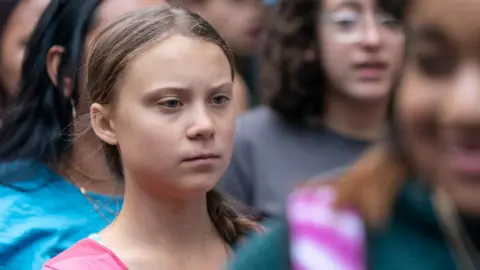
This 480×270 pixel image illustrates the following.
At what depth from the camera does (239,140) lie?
2537mm

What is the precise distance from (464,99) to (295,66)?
1793 millimetres

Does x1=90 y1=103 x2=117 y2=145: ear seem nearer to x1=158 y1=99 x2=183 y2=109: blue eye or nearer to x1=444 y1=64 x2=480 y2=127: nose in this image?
x1=158 y1=99 x2=183 y2=109: blue eye

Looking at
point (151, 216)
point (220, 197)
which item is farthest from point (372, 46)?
point (151, 216)

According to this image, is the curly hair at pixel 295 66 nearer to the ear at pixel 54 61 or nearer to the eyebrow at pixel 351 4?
the eyebrow at pixel 351 4

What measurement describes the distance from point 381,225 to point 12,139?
172 centimetres

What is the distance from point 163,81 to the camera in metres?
1.78

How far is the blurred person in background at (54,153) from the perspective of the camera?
224cm

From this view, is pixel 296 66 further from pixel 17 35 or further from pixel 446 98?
pixel 446 98

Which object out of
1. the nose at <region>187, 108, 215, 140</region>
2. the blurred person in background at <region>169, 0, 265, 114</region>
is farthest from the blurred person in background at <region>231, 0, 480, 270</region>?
the blurred person in background at <region>169, 0, 265, 114</region>

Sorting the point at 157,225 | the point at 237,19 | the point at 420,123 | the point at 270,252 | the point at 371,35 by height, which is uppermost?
the point at 420,123

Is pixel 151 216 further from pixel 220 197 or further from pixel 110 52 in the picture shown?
pixel 110 52

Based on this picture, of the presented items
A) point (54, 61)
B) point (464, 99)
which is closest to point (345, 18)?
point (54, 61)

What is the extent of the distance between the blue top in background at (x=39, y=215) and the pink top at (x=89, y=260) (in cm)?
41

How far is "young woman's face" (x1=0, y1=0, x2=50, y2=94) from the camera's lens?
2.82 meters
